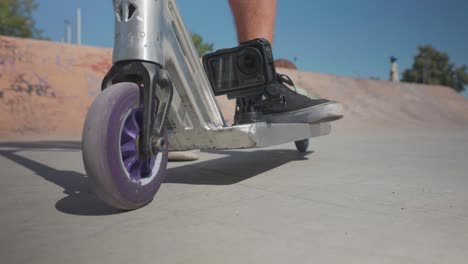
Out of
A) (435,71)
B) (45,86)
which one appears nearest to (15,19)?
(45,86)

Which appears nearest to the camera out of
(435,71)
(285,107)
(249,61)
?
(249,61)

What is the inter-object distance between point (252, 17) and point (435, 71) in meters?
54.3

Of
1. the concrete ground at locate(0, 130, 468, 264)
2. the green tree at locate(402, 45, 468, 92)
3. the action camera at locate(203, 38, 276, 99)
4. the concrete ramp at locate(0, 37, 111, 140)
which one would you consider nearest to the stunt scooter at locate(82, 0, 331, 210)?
the concrete ground at locate(0, 130, 468, 264)

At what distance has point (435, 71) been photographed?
163 ft

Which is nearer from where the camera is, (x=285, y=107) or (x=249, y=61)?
(x=249, y=61)

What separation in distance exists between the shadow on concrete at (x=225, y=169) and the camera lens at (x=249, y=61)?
0.74 metres

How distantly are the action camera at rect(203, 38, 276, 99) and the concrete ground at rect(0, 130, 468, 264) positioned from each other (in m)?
0.64

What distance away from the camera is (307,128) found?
116 inches

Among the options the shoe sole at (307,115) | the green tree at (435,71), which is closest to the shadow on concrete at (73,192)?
the shoe sole at (307,115)

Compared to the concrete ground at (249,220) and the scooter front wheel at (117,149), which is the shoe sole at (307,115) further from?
the scooter front wheel at (117,149)

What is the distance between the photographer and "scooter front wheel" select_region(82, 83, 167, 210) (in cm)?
143

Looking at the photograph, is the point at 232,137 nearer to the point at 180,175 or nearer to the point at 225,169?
the point at 180,175

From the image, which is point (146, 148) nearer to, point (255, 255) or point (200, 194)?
point (200, 194)

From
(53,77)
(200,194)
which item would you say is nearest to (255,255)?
(200,194)
